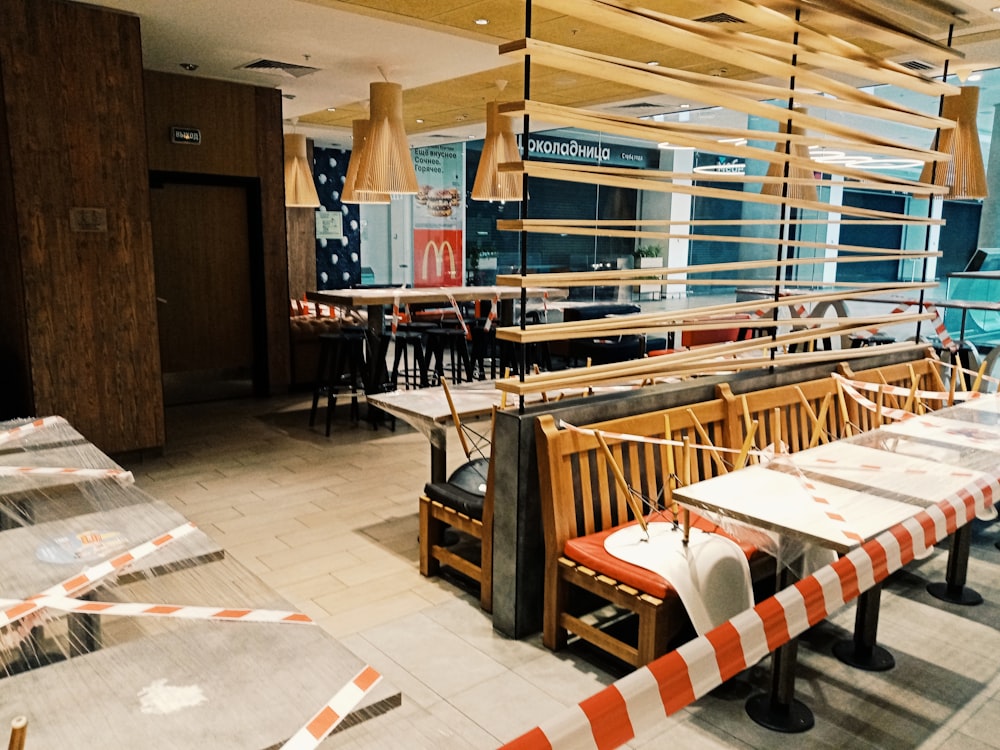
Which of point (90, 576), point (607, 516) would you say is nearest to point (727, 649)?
point (90, 576)

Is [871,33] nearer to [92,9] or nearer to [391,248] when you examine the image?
[92,9]

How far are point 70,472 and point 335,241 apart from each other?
1019 cm

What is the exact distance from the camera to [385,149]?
638 cm

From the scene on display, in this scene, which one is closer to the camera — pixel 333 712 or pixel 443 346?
pixel 333 712

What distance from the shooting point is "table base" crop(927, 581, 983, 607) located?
339 cm

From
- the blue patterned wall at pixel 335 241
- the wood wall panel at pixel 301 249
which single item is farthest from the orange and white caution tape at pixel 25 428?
the blue patterned wall at pixel 335 241

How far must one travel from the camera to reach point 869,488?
253cm

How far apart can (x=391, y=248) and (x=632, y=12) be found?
10329 mm

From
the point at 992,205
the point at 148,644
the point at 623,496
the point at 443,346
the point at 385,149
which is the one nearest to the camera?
the point at 148,644

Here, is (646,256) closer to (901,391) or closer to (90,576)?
(901,391)

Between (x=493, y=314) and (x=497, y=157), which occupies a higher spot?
(x=497, y=157)

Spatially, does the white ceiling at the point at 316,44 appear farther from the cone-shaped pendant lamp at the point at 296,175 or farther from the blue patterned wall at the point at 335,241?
the blue patterned wall at the point at 335,241

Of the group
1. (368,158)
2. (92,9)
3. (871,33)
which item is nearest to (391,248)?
(368,158)

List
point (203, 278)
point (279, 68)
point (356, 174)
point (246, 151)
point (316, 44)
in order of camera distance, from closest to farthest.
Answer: point (316, 44) < point (279, 68) < point (356, 174) < point (246, 151) < point (203, 278)
